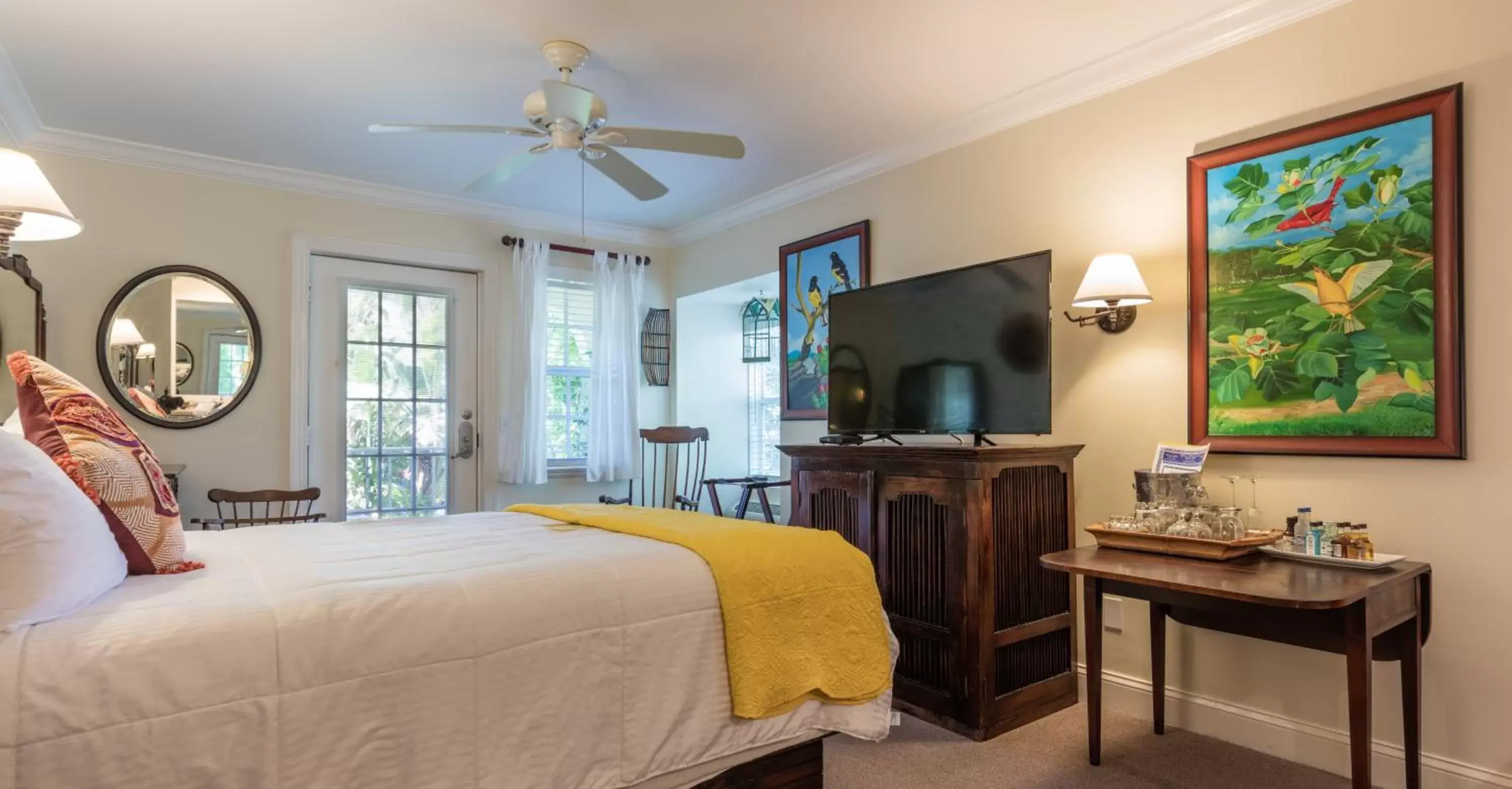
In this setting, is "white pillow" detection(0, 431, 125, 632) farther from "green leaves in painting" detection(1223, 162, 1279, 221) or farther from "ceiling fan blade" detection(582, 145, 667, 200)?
"green leaves in painting" detection(1223, 162, 1279, 221)

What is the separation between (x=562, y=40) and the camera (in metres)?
2.70

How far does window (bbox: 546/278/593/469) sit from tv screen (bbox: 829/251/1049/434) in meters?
2.01

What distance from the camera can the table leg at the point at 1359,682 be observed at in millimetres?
1804

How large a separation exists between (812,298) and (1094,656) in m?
2.45

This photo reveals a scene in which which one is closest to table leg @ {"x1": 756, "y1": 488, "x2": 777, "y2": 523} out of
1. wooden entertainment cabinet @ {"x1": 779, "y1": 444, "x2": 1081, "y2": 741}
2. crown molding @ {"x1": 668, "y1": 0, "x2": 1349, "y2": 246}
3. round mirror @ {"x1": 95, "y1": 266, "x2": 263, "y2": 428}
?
wooden entertainment cabinet @ {"x1": 779, "y1": 444, "x2": 1081, "y2": 741}

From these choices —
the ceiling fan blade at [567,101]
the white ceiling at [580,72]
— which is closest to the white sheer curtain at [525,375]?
the white ceiling at [580,72]

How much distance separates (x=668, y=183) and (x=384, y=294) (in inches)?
68.6

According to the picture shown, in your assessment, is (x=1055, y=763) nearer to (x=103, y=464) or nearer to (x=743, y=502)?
(x=743, y=502)

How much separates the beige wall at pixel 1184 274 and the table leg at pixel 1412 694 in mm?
165

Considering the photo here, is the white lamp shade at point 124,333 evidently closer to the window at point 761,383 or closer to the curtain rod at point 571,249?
the curtain rod at point 571,249

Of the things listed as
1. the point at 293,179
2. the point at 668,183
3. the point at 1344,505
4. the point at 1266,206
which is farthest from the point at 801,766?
the point at 293,179

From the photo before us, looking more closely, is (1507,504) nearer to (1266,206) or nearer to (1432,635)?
(1432,635)

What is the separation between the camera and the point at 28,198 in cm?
215

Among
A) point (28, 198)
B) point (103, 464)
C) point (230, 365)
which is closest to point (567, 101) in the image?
point (28, 198)
